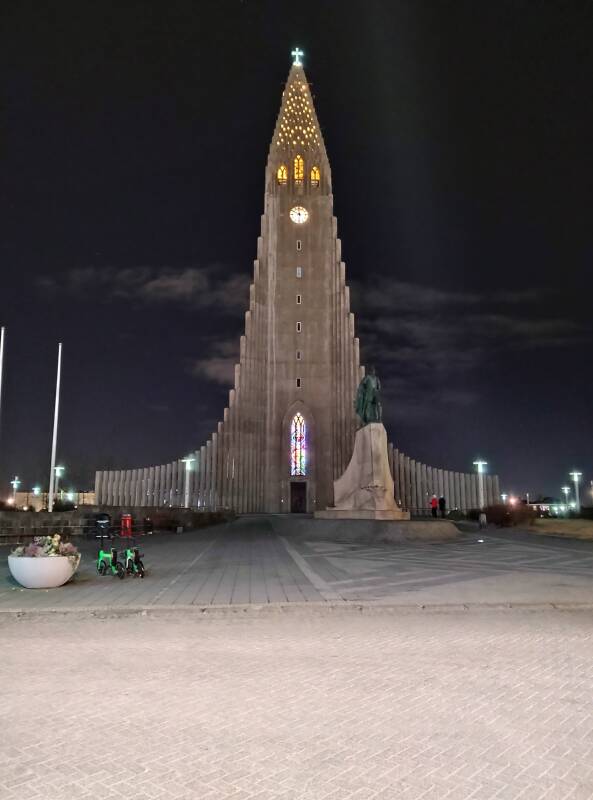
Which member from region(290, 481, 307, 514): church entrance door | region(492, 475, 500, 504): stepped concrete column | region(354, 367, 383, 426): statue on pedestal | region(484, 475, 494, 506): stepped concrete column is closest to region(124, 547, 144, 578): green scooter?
region(354, 367, 383, 426): statue on pedestal

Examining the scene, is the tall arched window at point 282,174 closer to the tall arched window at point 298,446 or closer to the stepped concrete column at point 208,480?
the tall arched window at point 298,446

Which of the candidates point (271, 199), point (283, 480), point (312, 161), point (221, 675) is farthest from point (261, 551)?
point (312, 161)

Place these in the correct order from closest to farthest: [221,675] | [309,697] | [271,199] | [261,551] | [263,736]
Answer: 1. [263,736]
2. [309,697]
3. [221,675]
4. [261,551]
5. [271,199]

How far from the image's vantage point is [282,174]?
63812 millimetres

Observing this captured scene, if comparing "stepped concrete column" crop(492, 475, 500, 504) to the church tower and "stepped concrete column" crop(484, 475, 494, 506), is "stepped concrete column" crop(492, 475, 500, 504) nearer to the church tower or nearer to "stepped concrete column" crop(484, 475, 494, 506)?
"stepped concrete column" crop(484, 475, 494, 506)

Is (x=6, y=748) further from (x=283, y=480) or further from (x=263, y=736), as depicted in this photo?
(x=283, y=480)

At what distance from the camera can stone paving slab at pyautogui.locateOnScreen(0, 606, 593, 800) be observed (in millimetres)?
3352

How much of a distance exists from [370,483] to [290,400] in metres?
33.2

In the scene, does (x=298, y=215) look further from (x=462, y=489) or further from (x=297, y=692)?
(x=297, y=692)

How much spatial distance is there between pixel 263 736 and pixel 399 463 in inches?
2200

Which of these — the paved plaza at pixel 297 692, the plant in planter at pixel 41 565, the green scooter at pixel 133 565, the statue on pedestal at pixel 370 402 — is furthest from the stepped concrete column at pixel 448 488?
the plant in planter at pixel 41 565

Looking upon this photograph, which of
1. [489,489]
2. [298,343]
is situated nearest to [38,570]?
[298,343]

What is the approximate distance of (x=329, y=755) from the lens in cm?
368

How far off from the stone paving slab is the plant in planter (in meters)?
3.42
